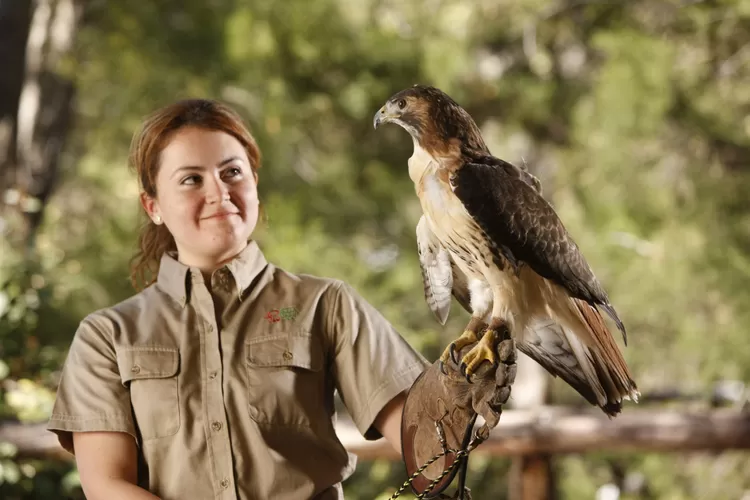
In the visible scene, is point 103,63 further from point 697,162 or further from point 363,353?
point 363,353

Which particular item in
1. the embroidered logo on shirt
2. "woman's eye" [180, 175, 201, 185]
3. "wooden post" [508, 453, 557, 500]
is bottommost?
"wooden post" [508, 453, 557, 500]

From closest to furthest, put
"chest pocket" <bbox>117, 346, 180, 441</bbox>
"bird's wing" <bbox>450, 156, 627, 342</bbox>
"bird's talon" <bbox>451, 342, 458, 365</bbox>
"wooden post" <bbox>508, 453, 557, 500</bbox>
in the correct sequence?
1. "bird's wing" <bbox>450, 156, 627, 342</bbox>
2. "bird's talon" <bbox>451, 342, 458, 365</bbox>
3. "chest pocket" <bbox>117, 346, 180, 441</bbox>
4. "wooden post" <bbox>508, 453, 557, 500</bbox>

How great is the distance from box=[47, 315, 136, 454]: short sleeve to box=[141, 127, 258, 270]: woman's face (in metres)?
0.20

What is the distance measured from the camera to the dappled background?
3266 millimetres

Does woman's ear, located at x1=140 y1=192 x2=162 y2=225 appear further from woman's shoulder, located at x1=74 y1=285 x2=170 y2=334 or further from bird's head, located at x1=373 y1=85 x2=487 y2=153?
bird's head, located at x1=373 y1=85 x2=487 y2=153

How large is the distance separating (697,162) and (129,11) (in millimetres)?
2598

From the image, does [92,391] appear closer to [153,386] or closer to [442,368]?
[153,386]

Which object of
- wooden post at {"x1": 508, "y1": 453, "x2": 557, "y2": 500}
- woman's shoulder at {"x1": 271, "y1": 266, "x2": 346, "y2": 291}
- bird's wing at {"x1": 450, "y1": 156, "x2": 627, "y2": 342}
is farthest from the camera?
wooden post at {"x1": 508, "y1": 453, "x2": 557, "y2": 500}

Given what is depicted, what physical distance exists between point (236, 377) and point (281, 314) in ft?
0.40

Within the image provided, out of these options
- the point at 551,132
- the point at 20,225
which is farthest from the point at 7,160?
the point at 551,132

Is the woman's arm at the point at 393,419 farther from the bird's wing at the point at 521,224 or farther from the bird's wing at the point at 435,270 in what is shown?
the bird's wing at the point at 521,224

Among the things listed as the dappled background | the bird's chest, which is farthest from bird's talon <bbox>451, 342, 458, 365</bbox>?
the dappled background

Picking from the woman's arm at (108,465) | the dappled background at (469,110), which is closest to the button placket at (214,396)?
the woman's arm at (108,465)

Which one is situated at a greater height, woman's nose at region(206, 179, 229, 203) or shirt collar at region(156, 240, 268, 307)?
woman's nose at region(206, 179, 229, 203)
